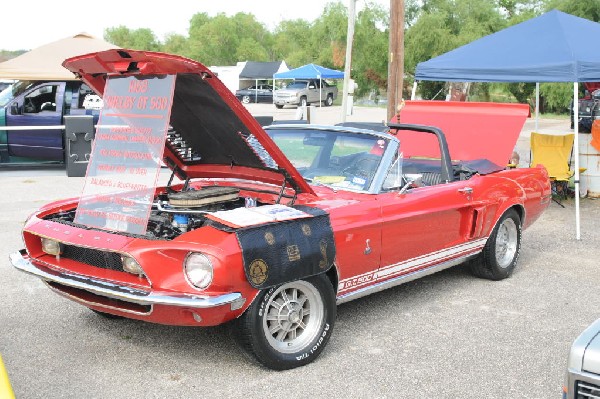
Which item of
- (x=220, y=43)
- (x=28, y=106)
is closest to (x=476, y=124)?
(x=28, y=106)

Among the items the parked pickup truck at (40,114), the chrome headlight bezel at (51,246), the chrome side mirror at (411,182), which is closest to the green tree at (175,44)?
the parked pickup truck at (40,114)

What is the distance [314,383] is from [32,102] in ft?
37.3

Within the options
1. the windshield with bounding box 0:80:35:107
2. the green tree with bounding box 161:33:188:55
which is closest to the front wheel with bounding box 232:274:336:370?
the windshield with bounding box 0:80:35:107

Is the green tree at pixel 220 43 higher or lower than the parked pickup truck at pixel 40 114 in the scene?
higher

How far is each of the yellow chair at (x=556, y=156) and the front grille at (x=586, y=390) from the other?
338 inches

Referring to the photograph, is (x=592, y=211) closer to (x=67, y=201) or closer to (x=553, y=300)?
(x=553, y=300)

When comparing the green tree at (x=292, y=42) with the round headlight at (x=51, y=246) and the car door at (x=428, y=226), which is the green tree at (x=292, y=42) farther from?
the round headlight at (x=51, y=246)

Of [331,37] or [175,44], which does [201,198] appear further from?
[175,44]

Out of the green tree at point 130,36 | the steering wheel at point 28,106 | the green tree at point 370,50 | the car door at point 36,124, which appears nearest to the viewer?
the car door at point 36,124

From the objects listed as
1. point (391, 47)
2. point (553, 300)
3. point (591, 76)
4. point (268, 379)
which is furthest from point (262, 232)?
point (391, 47)

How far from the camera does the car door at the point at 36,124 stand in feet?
43.8

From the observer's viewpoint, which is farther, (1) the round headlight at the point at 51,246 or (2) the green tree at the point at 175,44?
(2) the green tree at the point at 175,44

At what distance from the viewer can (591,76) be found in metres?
8.62

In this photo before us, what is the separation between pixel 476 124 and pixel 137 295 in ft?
17.3
